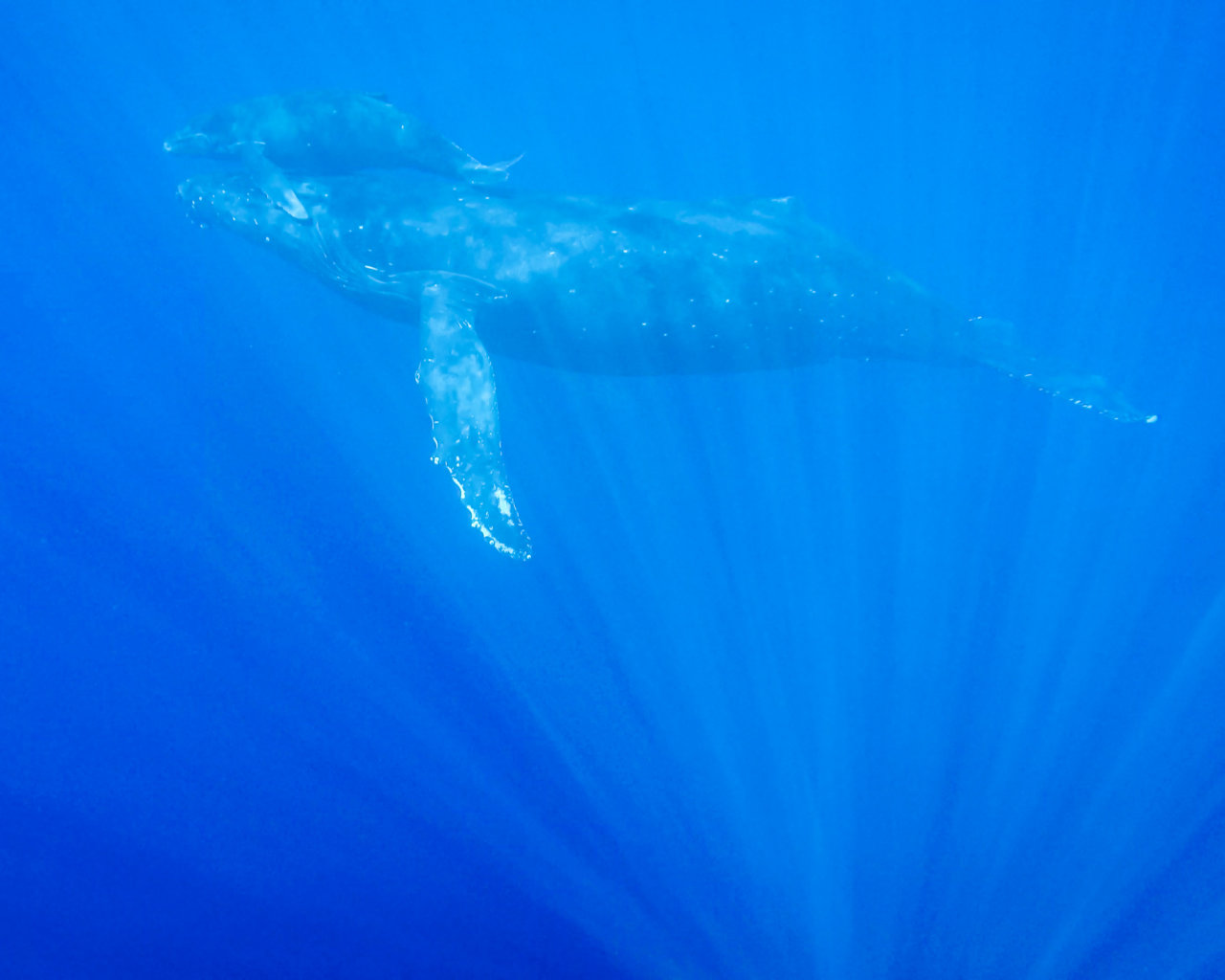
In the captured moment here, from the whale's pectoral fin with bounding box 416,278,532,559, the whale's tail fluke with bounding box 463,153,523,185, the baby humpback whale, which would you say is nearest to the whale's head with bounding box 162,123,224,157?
the baby humpback whale

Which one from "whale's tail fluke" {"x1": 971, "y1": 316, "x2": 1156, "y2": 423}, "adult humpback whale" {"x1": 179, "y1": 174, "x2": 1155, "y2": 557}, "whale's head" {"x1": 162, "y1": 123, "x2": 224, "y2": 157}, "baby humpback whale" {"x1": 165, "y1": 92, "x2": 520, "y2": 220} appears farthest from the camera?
"whale's head" {"x1": 162, "y1": 123, "x2": 224, "y2": 157}

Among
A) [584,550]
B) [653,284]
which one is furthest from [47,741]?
[653,284]

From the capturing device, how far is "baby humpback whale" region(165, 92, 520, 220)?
7.95 m

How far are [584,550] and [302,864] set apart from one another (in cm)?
473

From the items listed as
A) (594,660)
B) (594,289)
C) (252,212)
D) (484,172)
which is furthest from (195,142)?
(594,660)

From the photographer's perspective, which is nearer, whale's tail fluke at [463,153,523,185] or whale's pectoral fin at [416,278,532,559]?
whale's pectoral fin at [416,278,532,559]

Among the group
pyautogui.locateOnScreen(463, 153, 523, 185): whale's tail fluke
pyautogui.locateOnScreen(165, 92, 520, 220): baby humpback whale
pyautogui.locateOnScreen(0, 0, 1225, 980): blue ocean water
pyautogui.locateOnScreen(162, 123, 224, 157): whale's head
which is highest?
pyautogui.locateOnScreen(162, 123, 224, 157): whale's head

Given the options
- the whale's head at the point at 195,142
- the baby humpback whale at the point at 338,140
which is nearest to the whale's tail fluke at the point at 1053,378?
the baby humpback whale at the point at 338,140

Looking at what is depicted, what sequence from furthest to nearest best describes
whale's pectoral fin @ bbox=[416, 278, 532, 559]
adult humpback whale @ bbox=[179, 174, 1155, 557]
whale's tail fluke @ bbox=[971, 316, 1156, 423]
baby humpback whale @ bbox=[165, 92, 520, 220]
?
baby humpback whale @ bbox=[165, 92, 520, 220] < whale's tail fluke @ bbox=[971, 316, 1156, 423] < adult humpback whale @ bbox=[179, 174, 1155, 557] < whale's pectoral fin @ bbox=[416, 278, 532, 559]

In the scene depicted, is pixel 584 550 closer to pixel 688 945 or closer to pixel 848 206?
pixel 688 945

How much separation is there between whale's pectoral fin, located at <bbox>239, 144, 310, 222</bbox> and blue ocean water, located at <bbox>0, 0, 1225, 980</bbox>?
371 cm

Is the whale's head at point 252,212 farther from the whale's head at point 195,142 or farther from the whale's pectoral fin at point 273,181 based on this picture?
the whale's head at point 195,142

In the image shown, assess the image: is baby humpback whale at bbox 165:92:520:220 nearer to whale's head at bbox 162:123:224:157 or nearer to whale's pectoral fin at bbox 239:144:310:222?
whale's pectoral fin at bbox 239:144:310:222

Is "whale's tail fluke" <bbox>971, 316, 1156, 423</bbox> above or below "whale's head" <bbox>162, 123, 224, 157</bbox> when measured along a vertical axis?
below
